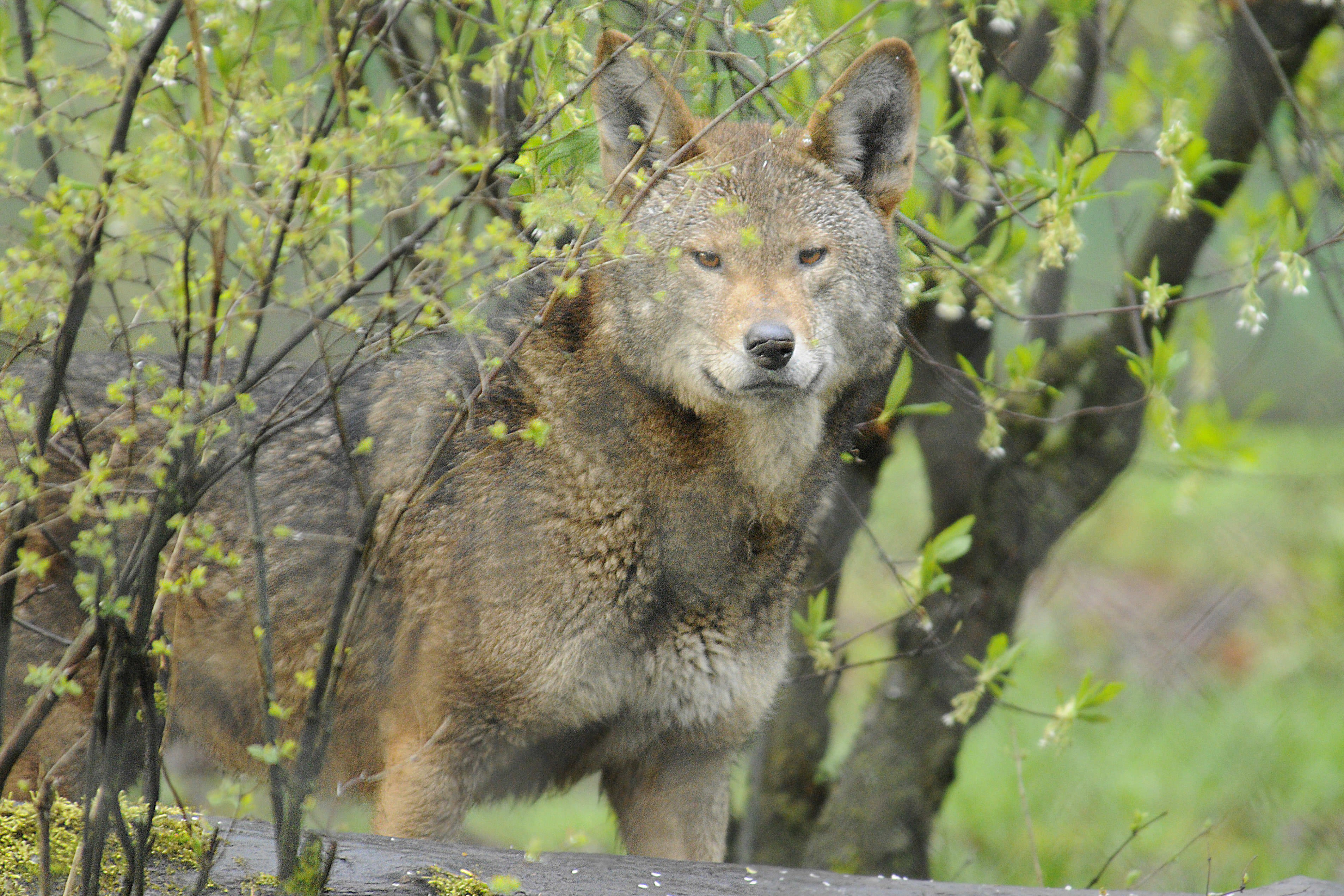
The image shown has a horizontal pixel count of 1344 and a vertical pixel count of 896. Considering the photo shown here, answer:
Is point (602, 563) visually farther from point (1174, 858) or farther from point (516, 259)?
point (1174, 858)

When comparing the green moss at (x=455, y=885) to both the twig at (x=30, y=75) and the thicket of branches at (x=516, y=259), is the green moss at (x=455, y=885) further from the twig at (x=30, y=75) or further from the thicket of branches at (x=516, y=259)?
the twig at (x=30, y=75)

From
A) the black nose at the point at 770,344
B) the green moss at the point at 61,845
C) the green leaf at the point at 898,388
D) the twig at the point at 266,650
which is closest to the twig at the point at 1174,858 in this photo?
the green leaf at the point at 898,388

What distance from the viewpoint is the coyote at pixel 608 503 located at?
314cm

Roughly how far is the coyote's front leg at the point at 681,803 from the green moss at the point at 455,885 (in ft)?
3.31

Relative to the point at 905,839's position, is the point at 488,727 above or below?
above

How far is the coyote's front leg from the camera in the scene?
3.61m

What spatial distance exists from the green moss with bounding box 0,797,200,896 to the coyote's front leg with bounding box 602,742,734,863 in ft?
4.58

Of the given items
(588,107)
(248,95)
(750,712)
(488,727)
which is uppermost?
(248,95)

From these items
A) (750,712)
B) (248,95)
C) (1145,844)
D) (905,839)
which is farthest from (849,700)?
(248,95)

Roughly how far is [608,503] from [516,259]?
120 cm

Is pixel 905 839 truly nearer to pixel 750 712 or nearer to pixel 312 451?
pixel 750 712

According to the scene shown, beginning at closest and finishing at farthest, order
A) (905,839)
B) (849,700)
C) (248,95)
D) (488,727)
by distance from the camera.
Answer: (248,95) → (488,727) → (905,839) → (849,700)

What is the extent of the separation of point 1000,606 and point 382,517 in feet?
8.82

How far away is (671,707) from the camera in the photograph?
3.34 m
